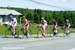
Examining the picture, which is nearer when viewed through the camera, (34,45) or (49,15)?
(34,45)

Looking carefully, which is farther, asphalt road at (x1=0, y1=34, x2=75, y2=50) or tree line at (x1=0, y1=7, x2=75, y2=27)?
tree line at (x1=0, y1=7, x2=75, y2=27)

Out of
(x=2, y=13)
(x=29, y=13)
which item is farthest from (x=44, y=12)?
(x=2, y=13)

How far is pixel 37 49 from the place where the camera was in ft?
58.4

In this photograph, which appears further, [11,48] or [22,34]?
[22,34]

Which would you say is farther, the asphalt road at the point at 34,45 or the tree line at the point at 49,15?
the tree line at the point at 49,15

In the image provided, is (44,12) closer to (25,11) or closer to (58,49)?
(25,11)

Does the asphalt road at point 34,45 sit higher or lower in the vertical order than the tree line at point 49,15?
higher

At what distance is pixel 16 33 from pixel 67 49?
10969 millimetres

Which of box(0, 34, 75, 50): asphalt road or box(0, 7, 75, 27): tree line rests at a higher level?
box(0, 34, 75, 50): asphalt road

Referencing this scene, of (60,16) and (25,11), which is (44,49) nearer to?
(60,16)

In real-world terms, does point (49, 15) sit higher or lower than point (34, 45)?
lower

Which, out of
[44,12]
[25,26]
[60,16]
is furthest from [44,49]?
[44,12]

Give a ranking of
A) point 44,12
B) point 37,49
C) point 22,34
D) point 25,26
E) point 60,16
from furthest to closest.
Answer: point 44,12, point 60,16, point 22,34, point 25,26, point 37,49

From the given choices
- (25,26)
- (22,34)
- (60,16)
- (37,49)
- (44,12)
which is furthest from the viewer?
(44,12)
